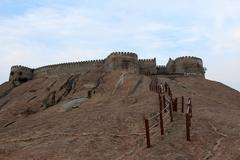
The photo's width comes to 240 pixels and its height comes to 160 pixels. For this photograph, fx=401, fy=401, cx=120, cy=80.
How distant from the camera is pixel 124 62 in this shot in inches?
2655

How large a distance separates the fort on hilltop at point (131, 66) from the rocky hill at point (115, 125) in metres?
3.78

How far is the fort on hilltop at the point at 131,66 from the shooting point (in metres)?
67.7

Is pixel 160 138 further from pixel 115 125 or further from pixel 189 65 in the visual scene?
pixel 189 65

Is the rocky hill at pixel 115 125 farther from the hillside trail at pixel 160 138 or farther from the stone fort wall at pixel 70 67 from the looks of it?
the stone fort wall at pixel 70 67

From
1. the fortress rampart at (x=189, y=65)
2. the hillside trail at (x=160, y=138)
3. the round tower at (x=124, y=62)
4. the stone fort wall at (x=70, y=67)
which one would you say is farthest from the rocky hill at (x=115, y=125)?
the stone fort wall at (x=70, y=67)

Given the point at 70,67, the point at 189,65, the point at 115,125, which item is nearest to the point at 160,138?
the point at 115,125

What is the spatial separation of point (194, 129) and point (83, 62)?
4996 centimetres

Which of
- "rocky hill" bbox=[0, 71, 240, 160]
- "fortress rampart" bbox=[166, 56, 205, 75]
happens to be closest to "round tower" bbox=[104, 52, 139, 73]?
"rocky hill" bbox=[0, 71, 240, 160]

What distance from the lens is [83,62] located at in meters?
74.5

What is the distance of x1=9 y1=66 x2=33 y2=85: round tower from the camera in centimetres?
7994

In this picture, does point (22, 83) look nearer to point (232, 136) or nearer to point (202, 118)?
point (202, 118)

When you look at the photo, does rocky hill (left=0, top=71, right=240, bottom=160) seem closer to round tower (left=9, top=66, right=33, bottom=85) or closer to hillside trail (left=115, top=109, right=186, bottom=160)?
hillside trail (left=115, top=109, right=186, bottom=160)

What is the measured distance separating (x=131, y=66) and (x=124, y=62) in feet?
4.47

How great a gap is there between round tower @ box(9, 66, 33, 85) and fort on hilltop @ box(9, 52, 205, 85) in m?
0.53
